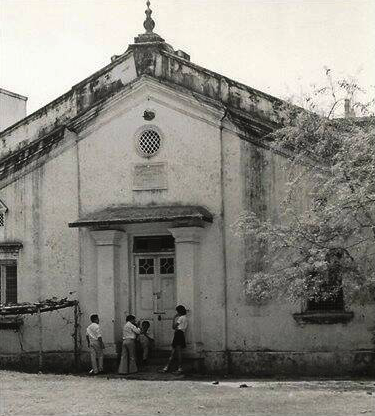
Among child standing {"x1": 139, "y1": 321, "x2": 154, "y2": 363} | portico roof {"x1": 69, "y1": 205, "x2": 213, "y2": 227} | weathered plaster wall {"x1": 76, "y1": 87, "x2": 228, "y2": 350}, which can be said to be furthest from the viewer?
child standing {"x1": 139, "y1": 321, "x2": 154, "y2": 363}

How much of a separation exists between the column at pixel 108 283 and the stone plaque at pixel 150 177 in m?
1.21

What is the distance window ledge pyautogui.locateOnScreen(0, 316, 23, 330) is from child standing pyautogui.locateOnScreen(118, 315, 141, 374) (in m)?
3.05

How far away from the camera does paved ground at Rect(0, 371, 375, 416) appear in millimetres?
13086

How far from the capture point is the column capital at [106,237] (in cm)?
1998

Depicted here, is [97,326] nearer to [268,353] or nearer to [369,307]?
[268,353]

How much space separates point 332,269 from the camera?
54.5 ft

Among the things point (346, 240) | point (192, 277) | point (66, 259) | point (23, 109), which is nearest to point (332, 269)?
point (346, 240)

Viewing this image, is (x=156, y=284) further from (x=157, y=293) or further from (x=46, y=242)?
(x=46, y=242)

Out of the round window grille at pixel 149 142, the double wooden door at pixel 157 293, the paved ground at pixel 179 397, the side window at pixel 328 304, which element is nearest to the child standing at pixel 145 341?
the double wooden door at pixel 157 293

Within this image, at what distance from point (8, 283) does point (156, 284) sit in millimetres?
3704

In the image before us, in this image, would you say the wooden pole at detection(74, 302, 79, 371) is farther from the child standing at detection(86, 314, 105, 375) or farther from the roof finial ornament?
the roof finial ornament

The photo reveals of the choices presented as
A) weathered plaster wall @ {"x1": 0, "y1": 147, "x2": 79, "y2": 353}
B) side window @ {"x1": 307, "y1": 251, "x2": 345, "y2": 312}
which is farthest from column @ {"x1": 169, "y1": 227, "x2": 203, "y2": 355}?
side window @ {"x1": 307, "y1": 251, "x2": 345, "y2": 312}

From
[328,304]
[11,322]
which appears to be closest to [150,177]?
[11,322]

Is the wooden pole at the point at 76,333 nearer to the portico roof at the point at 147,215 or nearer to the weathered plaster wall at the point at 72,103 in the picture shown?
the portico roof at the point at 147,215
